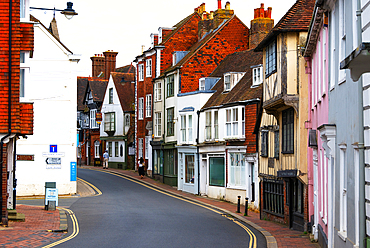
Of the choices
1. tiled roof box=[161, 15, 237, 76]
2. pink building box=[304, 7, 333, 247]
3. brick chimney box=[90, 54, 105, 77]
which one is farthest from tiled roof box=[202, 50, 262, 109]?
brick chimney box=[90, 54, 105, 77]

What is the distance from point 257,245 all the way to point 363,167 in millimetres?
8009

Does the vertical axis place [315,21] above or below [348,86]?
above

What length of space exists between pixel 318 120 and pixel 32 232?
997 cm

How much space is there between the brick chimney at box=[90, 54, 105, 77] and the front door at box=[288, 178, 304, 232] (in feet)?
192

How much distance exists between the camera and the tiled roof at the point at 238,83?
103ft

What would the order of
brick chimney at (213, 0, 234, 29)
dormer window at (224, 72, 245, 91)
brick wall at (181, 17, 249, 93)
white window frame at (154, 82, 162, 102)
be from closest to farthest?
dormer window at (224, 72, 245, 91) → brick wall at (181, 17, 249, 93) → brick chimney at (213, 0, 234, 29) → white window frame at (154, 82, 162, 102)

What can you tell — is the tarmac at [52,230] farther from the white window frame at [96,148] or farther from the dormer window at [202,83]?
the white window frame at [96,148]

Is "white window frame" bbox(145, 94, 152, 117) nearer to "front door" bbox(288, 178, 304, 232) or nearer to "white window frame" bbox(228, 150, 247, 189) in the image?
"white window frame" bbox(228, 150, 247, 189)

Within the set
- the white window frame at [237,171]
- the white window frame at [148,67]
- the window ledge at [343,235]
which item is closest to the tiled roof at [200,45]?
the white window frame at [148,67]

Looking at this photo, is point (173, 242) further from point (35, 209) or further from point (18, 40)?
point (35, 209)

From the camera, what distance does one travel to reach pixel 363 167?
344 inches

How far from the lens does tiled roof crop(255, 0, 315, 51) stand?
63.8 feet

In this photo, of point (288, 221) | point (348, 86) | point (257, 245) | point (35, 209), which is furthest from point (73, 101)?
point (348, 86)

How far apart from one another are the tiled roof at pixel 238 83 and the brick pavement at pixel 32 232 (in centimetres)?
1378
